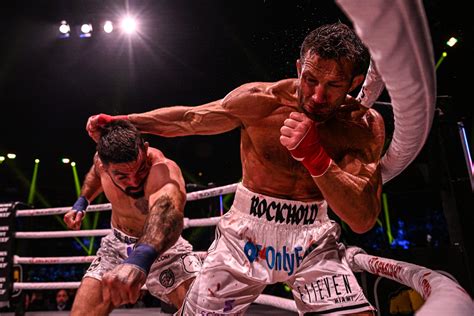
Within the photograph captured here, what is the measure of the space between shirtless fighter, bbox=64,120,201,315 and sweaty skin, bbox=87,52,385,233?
0.88ft

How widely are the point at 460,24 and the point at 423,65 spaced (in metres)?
5.54

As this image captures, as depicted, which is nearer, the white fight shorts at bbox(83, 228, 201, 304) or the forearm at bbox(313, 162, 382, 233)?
the forearm at bbox(313, 162, 382, 233)

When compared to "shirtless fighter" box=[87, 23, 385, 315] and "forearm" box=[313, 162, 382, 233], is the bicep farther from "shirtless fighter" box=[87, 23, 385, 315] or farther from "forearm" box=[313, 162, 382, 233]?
"forearm" box=[313, 162, 382, 233]

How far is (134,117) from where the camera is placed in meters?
1.90

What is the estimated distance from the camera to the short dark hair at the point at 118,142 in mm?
1960

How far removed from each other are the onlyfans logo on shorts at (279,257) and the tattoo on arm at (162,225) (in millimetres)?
290

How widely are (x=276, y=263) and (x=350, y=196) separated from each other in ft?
1.51

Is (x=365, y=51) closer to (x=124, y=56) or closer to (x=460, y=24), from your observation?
(x=460, y=24)

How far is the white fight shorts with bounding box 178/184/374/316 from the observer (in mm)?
1541

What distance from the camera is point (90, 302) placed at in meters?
2.23

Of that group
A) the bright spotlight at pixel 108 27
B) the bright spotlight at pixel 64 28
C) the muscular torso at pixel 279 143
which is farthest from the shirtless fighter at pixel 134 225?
the bright spotlight at pixel 64 28

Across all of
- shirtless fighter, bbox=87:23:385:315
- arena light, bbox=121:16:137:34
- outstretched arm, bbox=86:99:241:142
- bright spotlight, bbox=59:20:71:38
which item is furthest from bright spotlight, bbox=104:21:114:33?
shirtless fighter, bbox=87:23:385:315

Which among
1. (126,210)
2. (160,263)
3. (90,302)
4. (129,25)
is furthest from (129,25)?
(90,302)

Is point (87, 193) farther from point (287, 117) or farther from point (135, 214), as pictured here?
point (287, 117)
